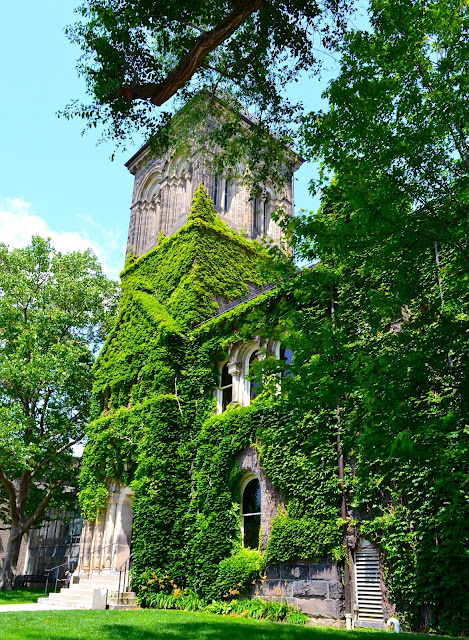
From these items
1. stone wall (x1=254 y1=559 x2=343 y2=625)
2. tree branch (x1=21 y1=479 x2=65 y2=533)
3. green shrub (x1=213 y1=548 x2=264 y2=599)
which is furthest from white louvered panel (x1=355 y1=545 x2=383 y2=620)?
tree branch (x1=21 y1=479 x2=65 y2=533)

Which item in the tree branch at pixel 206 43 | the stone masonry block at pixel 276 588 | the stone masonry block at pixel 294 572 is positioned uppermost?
the tree branch at pixel 206 43

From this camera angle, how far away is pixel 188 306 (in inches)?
853

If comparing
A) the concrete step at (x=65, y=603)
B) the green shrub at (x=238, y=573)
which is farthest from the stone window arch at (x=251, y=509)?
the concrete step at (x=65, y=603)

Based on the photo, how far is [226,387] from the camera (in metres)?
19.3

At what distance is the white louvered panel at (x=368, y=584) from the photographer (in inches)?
470

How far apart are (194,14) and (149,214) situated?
20500mm

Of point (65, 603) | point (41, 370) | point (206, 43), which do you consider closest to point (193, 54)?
point (206, 43)

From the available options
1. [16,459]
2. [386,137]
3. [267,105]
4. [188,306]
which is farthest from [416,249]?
[16,459]

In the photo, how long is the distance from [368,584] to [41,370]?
1971 cm

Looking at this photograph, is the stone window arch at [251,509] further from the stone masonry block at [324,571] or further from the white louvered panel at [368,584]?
Result: the white louvered panel at [368,584]

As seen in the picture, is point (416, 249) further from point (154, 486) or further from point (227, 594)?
point (154, 486)

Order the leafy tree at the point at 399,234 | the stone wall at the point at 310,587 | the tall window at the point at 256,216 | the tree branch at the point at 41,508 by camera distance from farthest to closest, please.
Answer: the tall window at the point at 256,216 → the tree branch at the point at 41,508 → the stone wall at the point at 310,587 → the leafy tree at the point at 399,234

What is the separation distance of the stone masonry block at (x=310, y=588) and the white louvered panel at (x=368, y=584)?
0.92m

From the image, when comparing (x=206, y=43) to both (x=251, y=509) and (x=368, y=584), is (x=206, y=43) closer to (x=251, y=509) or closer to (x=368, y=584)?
(x=368, y=584)
